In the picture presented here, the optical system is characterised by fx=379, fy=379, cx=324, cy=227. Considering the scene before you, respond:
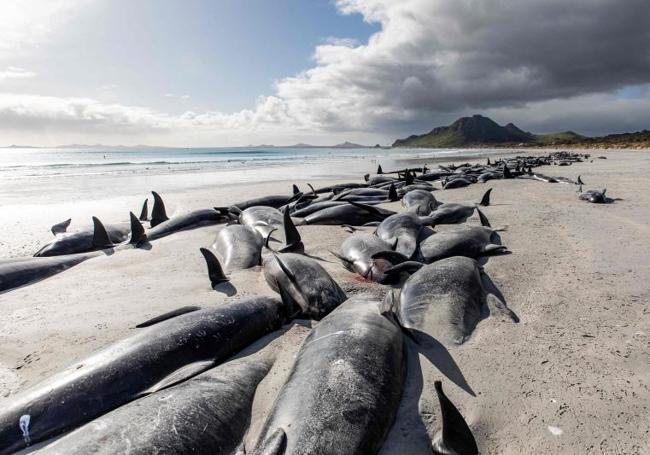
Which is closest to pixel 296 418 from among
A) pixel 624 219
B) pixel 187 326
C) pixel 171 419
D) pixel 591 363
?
pixel 171 419

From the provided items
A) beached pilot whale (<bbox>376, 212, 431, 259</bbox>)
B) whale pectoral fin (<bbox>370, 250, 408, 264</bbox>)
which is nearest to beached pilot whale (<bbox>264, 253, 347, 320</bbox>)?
whale pectoral fin (<bbox>370, 250, 408, 264</bbox>)

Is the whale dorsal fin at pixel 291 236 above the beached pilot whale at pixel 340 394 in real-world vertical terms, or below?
above

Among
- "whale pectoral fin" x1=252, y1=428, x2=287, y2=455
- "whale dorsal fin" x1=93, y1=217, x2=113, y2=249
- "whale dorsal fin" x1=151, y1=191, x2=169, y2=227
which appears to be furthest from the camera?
"whale dorsal fin" x1=151, y1=191, x2=169, y2=227

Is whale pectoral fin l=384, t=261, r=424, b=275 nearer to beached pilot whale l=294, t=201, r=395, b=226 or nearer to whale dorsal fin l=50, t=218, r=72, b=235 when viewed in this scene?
beached pilot whale l=294, t=201, r=395, b=226

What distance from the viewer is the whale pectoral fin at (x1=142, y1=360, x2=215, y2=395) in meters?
2.74

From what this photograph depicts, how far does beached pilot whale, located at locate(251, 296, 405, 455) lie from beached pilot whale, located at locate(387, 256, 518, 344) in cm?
55

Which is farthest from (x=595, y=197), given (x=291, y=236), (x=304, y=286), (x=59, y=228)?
(x=59, y=228)

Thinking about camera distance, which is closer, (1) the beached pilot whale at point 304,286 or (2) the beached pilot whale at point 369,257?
(1) the beached pilot whale at point 304,286

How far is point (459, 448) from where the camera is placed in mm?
2107

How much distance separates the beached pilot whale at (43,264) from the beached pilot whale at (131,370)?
358 cm

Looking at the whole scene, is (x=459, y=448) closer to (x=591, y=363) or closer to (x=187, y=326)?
(x=591, y=363)

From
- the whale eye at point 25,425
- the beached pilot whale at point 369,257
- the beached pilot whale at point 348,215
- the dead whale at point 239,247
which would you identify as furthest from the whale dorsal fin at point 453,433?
the beached pilot whale at point 348,215

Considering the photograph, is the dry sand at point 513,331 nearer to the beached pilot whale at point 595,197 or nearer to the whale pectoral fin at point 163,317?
the whale pectoral fin at point 163,317

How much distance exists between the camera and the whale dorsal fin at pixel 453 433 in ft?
6.90
